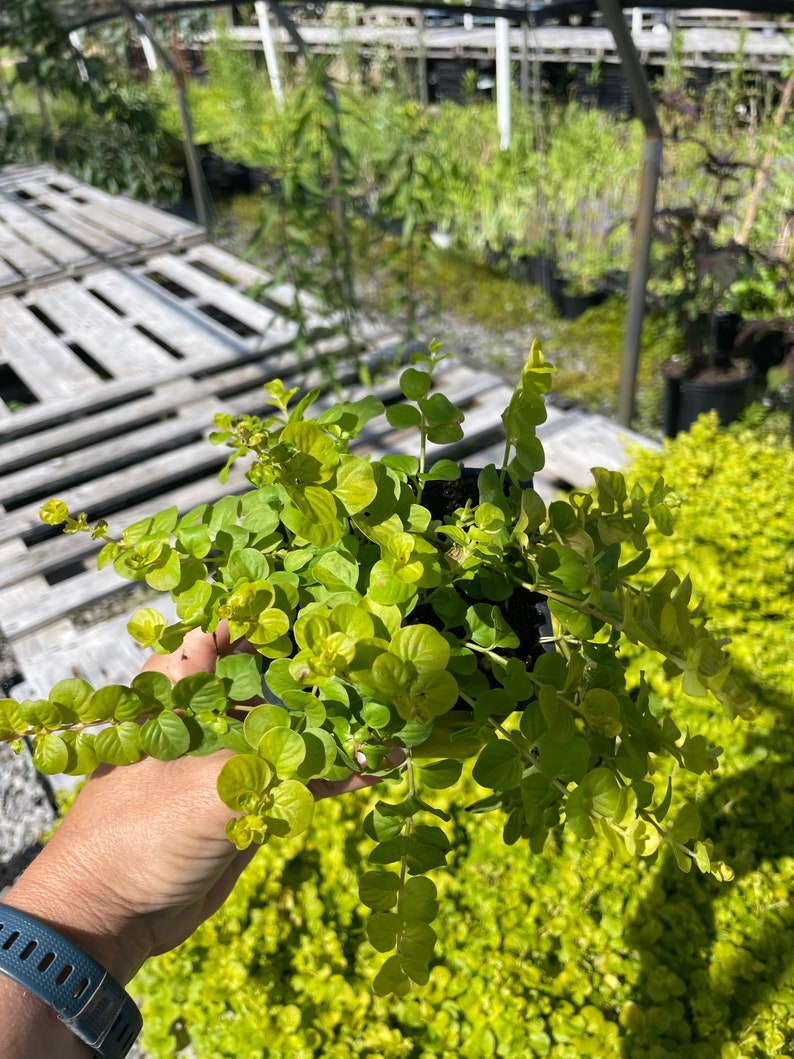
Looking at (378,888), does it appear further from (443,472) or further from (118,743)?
(443,472)

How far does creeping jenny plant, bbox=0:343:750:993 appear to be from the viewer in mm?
681

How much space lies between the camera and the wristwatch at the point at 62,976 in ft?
2.66

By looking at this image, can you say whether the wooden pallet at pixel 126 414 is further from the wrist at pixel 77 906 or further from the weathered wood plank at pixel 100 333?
the wrist at pixel 77 906

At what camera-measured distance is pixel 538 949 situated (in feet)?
4.72

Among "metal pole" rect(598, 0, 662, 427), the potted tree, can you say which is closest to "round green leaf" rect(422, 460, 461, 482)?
"metal pole" rect(598, 0, 662, 427)

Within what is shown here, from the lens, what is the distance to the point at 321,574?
80 cm

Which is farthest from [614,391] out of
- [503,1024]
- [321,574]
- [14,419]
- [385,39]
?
[385,39]

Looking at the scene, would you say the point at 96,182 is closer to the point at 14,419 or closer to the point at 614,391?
the point at 14,419

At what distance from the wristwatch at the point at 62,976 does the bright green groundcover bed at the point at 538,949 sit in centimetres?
60

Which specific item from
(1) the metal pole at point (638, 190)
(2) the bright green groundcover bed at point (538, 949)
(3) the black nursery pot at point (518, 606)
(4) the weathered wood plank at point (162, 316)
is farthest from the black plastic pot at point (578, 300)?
(3) the black nursery pot at point (518, 606)

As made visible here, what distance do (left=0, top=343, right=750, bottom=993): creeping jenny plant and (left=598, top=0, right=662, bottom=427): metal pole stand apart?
1.79 meters

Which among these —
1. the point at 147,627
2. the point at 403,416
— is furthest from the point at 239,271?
the point at 147,627

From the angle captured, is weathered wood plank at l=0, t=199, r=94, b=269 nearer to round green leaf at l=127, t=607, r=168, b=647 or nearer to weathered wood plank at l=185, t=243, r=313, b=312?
weathered wood plank at l=185, t=243, r=313, b=312

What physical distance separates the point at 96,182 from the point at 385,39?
355 centimetres
